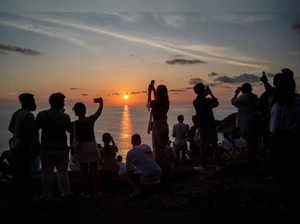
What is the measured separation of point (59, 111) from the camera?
5.10 meters

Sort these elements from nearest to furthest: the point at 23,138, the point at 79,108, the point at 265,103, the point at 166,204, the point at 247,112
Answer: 1. the point at 166,204
2. the point at 23,138
3. the point at 79,108
4. the point at 265,103
5. the point at 247,112

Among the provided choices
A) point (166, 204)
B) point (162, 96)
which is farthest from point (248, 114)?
point (166, 204)

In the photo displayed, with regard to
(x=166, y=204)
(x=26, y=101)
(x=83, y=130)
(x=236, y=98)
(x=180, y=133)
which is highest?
(x=236, y=98)

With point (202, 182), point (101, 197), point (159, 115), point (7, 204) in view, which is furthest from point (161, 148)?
point (7, 204)

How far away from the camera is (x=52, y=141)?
4.98 meters

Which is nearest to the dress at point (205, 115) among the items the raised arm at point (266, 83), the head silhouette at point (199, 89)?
the head silhouette at point (199, 89)

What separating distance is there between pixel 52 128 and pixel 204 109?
400 centimetres

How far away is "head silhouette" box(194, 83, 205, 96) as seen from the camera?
708cm

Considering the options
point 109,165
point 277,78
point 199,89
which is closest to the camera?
point 277,78

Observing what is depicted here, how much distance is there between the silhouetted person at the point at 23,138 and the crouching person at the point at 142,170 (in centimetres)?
191

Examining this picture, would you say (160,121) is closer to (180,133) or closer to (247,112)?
(247,112)

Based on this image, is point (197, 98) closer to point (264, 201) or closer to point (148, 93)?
point (148, 93)

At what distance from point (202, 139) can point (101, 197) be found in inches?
128

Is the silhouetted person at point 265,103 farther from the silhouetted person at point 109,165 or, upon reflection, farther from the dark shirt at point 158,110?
the silhouetted person at point 109,165
